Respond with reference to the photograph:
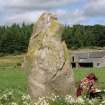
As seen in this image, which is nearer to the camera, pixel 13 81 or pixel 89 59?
pixel 13 81

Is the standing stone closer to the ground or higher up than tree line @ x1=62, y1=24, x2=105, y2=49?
higher up

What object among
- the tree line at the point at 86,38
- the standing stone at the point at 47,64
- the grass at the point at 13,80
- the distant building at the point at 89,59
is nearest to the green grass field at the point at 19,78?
the grass at the point at 13,80

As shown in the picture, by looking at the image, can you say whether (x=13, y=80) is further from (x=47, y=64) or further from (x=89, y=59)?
(x=89, y=59)

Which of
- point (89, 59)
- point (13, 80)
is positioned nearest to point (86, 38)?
point (89, 59)

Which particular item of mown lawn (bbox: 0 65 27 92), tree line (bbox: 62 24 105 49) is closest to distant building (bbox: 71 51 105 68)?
tree line (bbox: 62 24 105 49)

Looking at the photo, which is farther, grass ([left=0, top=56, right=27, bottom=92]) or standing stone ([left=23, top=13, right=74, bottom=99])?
grass ([left=0, top=56, right=27, bottom=92])

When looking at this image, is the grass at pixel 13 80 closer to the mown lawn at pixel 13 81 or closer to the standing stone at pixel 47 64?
the mown lawn at pixel 13 81

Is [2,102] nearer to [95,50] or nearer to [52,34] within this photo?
[52,34]

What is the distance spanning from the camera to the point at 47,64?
49.7ft

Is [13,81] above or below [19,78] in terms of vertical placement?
above

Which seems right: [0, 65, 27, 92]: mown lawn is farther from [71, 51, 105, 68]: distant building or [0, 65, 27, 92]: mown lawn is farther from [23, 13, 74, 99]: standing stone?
[71, 51, 105, 68]: distant building

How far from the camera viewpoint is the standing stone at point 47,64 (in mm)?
14938

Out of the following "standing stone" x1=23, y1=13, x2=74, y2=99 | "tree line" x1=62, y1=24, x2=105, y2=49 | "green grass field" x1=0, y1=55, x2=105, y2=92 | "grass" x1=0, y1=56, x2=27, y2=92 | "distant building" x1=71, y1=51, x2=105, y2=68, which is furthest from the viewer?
"tree line" x1=62, y1=24, x2=105, y2=49

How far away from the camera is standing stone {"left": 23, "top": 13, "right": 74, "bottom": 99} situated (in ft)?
49.0
